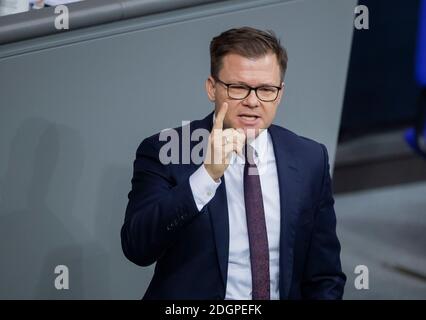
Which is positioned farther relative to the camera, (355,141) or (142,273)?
(355,141)

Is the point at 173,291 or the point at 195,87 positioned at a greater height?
the point at 195,87

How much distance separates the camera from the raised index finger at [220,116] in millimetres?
1948

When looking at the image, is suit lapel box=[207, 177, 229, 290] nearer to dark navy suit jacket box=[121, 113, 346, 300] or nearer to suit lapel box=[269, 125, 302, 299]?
dark navy suit jacket box=[121, 113, 346, 300]

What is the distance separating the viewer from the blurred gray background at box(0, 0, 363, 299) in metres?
2.31

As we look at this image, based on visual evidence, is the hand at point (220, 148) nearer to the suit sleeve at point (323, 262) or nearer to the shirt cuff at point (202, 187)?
the shirt cuff at point (202, 187)

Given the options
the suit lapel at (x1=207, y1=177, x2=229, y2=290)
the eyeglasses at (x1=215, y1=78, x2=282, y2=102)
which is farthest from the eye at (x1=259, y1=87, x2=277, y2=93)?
the suit lapel at (x1=207, y1=177, x2=229, y2=290)

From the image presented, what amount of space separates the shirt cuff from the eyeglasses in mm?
209

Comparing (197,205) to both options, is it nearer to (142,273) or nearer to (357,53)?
(142,273)

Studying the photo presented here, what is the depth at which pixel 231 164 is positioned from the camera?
2.09m

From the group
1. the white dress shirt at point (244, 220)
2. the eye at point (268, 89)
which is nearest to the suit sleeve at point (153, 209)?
the white dress shirt at point (244, 220)

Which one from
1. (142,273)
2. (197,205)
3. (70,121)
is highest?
(70,121)

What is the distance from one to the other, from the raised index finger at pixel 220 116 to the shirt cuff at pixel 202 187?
0.29 feet

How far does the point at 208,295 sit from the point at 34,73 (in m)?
0.69

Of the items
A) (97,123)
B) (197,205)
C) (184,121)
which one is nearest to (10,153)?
(97,123)
